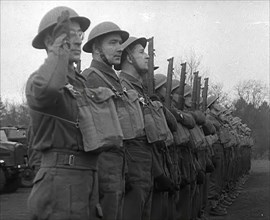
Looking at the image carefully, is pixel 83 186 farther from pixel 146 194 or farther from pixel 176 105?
pixel 176 105

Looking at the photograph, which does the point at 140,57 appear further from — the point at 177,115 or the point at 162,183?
the point at 177,115

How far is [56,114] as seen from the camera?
4.27 m

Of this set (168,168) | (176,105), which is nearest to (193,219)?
(176,105)

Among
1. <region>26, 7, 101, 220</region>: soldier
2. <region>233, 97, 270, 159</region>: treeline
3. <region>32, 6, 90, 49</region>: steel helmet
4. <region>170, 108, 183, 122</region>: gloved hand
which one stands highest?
<region>233, 97, 270, 159</region>: treeline

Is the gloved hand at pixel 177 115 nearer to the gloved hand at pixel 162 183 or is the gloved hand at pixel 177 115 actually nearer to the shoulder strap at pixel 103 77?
the gloved hand at pixel 162 183

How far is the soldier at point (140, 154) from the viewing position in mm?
6227

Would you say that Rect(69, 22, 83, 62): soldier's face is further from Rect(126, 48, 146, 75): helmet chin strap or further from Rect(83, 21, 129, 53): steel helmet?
Rect(126, 48, 146, 75): helmet chin strap

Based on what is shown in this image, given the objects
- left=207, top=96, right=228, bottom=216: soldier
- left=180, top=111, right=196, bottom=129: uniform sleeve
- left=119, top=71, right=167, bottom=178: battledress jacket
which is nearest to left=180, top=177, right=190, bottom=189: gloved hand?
left=180, top=111, right=196, bottom=129: uniform sleeve

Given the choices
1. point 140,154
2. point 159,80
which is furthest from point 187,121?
point 140,154

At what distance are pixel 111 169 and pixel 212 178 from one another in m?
9.02

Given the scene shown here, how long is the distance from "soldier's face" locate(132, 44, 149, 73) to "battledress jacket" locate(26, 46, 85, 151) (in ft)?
9.11

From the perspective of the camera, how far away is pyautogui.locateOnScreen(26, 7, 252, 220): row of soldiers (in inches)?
164

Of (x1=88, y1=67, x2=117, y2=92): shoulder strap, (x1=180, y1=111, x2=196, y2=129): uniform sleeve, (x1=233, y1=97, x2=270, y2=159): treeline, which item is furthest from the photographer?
(x1=233, y1=97, x2=270, y2=159): treeline

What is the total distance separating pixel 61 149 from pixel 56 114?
0.25 m
